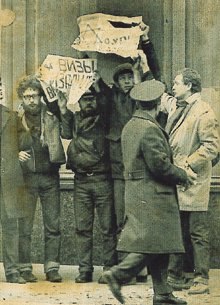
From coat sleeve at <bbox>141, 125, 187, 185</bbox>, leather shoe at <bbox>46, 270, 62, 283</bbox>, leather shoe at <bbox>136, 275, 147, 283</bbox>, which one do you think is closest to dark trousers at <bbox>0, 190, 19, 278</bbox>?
leather shoe at <bbox>46, 270, 62, 283</bbox>

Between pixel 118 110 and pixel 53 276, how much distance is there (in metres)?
1.49

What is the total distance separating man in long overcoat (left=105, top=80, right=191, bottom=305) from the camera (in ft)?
31.2

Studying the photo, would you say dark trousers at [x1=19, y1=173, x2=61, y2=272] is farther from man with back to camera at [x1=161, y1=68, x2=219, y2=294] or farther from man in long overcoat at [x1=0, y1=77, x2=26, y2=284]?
man with back to camera at [x1=161, y1=68, x2=219, y2=294]

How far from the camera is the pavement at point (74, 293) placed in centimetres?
1001

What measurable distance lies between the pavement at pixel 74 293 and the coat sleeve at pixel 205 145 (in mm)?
918

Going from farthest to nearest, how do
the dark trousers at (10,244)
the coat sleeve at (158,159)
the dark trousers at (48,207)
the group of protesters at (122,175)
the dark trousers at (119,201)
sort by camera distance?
the dark trousers at (10,244), the dark trousers at (48,207), the dark trousers at (119,201), the group of protesters at (122,175), the coat sleeve at (158,159)

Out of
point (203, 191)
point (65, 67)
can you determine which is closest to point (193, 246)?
point (203, 191)

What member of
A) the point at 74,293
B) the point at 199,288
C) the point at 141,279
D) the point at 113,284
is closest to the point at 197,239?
the point at 199,288

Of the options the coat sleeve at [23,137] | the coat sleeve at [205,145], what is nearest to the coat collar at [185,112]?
the coat sleeve at [205,145]

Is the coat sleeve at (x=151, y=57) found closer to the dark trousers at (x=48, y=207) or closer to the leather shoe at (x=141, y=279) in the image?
the dark trousers at (x=48, y=207)

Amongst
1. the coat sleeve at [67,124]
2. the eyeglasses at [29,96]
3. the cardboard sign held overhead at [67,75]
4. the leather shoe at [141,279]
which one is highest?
the cardboard sign held overhead at [67,75]

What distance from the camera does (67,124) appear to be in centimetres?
1045

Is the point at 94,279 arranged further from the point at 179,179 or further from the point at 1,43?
the point at 1,43

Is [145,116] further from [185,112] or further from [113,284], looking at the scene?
[113,284]
